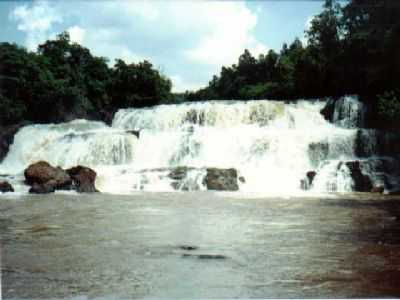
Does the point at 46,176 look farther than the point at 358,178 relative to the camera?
No

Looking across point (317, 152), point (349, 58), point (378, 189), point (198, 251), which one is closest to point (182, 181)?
point (317, 152)

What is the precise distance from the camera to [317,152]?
1440cm

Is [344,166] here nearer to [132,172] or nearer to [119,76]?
[132,172]

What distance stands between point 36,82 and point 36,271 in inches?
648

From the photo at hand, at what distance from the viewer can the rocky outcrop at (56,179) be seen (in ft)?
38.5

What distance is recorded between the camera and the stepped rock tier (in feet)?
41.9

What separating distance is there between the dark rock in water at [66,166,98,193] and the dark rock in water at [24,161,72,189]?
19 centimetres

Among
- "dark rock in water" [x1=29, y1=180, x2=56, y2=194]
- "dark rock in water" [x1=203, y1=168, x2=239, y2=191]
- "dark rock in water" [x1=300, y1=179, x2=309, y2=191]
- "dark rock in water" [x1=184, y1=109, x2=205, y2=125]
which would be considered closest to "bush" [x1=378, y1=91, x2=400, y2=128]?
"dark rock in water" [x1=300, y1=179, x2=309, y2=191]

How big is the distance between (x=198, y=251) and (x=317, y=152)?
385 inches

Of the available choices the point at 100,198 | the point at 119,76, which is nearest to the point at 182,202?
the point at 100,198

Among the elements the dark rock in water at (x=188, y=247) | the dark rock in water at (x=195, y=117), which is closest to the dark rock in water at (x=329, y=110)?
the dark rock in water at (x=195, y=117)

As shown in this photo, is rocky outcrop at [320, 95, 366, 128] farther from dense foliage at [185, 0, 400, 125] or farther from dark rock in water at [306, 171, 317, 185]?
dark rock in water at [306, 171, 317, 185]

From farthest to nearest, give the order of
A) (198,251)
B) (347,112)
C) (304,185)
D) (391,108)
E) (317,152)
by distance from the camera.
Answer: (347,112)
(317,152)
(391,108)
(304,185)
(198,251)

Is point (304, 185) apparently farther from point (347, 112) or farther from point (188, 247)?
point (188, 247)
